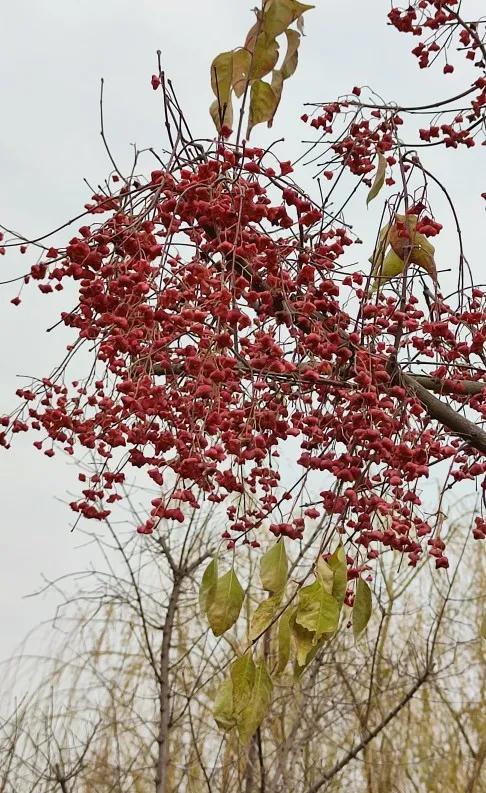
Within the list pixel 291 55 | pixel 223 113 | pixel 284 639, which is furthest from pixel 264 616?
pixel 291 55

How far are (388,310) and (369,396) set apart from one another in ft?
1.09

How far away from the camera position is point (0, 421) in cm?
158

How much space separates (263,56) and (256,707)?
939 mm

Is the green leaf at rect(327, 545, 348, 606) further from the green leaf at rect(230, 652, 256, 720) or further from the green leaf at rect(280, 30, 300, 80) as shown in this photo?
the green leaf at rect(280, 30, 300, 80)

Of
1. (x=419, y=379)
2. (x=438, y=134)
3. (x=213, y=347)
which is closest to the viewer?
(x=213, y=347)

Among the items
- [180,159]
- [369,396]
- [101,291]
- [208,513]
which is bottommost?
[369,396]

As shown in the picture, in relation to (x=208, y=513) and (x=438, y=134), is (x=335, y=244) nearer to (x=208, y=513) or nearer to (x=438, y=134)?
(x=438, y=134)

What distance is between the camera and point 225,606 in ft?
3.94

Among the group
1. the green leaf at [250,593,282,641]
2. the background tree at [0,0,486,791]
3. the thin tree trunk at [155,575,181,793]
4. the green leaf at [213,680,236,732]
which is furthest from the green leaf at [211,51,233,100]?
the thin tree trunk at [155,575,181,793]

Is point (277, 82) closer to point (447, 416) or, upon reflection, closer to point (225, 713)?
point (447, 416)

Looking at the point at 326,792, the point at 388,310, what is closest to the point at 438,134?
the point at 388,310

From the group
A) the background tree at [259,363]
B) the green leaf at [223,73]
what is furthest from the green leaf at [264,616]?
the green leaf at [223,73]

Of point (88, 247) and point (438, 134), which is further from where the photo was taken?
point (438, 134)

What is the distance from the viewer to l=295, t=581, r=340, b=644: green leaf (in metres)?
1.12
